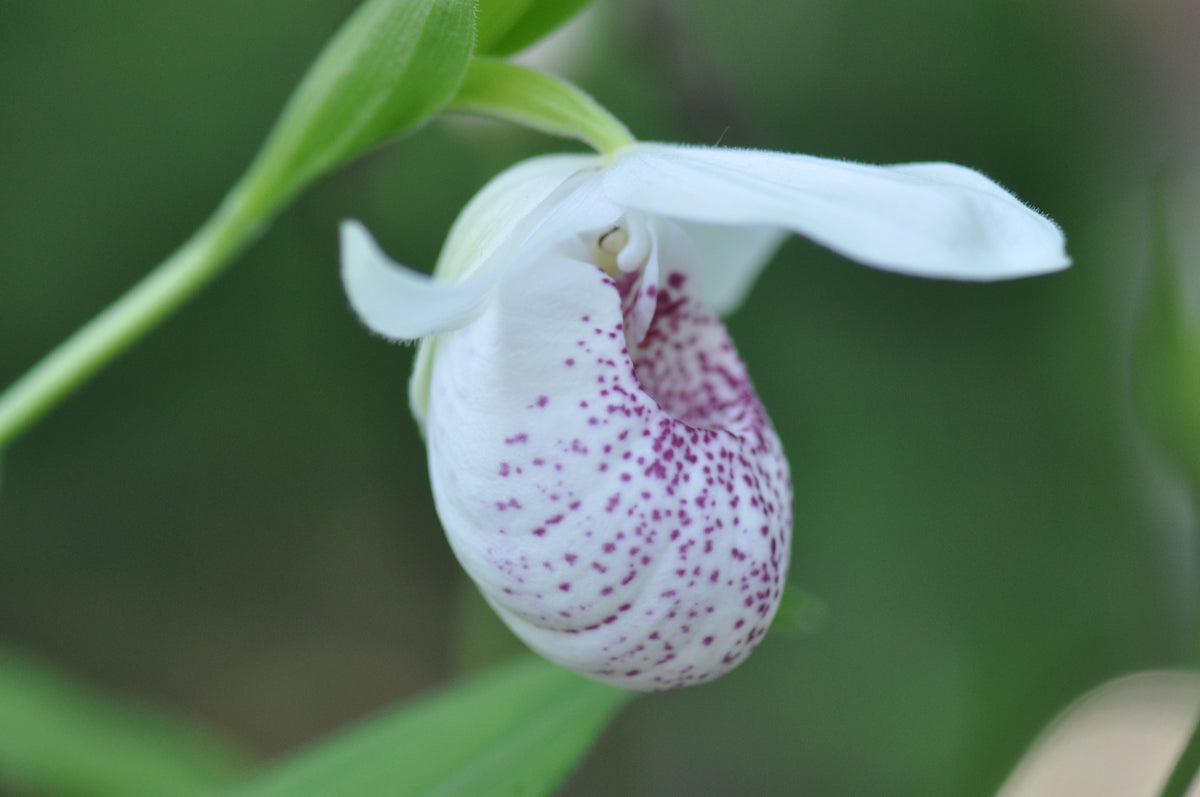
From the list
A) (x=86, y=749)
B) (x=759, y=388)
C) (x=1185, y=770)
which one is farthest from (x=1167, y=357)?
(x=86, y=749)

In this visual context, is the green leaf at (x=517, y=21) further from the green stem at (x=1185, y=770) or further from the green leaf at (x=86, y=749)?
the green leaf at (x=86, y=749)

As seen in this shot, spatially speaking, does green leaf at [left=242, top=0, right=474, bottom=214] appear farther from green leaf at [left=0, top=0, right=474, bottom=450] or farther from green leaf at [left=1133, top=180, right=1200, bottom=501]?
green leaf at [left=1133, top=180, right=1200, bottom=501]

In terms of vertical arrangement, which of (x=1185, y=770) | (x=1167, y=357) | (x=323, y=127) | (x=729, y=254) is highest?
(x=323, y=127)

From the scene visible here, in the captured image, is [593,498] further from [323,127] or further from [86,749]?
[86,749]

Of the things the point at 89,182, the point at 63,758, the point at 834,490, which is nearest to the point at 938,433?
the point at 834,490

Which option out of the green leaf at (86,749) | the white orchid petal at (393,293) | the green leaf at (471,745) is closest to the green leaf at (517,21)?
the white orchid petal at (393,293)

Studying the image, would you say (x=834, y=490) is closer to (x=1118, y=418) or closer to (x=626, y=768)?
(x=1118, y=418)
